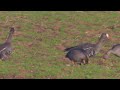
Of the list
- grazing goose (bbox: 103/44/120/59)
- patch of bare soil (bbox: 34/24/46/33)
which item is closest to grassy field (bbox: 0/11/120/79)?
patch of bare soil (bbox: 34/24/46/33)

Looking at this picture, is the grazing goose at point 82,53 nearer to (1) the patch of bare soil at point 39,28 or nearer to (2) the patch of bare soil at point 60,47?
(2) the patch of bare soil at point 60,47

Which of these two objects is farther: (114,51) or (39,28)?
(39,28)

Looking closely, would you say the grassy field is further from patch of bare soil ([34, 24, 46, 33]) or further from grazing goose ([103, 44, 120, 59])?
grazing goose ([103, 44, 120, 59])

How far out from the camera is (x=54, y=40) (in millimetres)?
17031

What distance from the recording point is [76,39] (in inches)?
683

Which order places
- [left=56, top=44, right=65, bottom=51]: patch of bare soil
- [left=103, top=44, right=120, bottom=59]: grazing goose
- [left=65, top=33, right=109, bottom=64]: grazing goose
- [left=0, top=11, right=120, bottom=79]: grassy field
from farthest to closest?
[left=56, top=44, right=65, bottom=51]: patch of bare soil, [left=103, top=44, right=120, bottom=59]: grazing goose, [left=65, top=33, right=109, bottom=64]: grazing goose, [left=0, top=11, right=120, bottom=79]: grassy field

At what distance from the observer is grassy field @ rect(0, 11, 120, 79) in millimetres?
13672

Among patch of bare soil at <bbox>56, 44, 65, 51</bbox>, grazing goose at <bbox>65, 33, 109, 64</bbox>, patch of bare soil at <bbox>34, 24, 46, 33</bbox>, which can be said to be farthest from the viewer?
patch of bare soil at <bbox>34, 24, 46, 33</bbox>

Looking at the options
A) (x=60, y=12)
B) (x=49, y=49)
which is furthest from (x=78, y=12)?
(x=49, y=49)

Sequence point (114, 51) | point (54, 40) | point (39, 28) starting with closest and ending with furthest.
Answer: point (114, 51)
point (54, 40)
point (39, 28)

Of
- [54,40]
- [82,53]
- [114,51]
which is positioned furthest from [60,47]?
[82,53]

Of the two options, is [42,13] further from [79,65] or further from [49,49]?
[79,65]

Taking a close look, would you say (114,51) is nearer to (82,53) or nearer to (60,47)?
(82,53)

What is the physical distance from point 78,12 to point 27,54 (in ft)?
19.1
